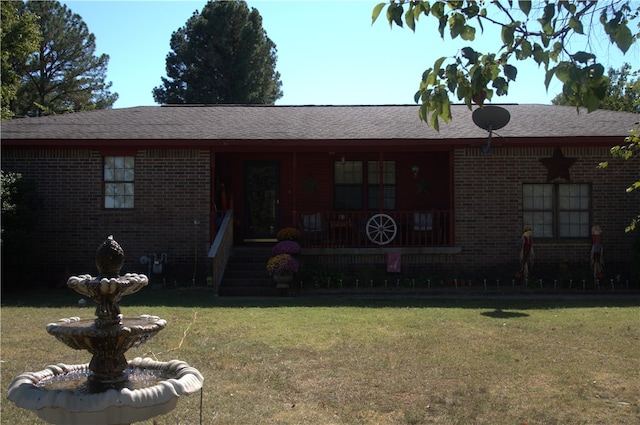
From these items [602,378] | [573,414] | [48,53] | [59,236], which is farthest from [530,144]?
[48,53]

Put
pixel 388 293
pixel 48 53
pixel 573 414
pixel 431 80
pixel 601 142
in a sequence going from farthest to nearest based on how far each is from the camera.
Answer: pixel 48 53 < pixel 601 142 < pixel 388 293 < pixel 573 414 < pixel 431 80

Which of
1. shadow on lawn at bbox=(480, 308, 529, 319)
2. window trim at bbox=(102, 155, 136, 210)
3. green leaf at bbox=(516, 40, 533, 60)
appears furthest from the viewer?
window trim at bbox=(102, 155, 136, 210)

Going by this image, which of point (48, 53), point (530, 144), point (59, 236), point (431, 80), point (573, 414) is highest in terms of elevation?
point (48, 53)

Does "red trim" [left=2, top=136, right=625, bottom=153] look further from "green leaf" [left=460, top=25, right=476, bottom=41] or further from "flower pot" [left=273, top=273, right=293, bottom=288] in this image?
"green leaf" [left=460, top=25, right=476, bottom=41]

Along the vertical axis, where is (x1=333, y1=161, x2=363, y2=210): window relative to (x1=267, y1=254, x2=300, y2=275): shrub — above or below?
above

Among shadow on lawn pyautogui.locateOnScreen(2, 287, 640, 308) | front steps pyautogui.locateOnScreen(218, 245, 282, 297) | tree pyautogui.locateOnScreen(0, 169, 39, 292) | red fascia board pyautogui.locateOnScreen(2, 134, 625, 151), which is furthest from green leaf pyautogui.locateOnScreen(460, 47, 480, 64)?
tree pyautogui.locateOnScreen(0, 169, 39, 292)

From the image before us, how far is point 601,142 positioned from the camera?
1409 centimetres

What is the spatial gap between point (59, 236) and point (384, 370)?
33.6ft

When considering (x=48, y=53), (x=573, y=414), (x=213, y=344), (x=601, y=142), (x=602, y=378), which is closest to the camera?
(x=573, y=414)

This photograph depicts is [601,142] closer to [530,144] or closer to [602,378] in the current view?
[530,144]

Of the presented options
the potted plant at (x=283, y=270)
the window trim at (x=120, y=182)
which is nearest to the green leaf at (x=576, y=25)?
the potted plant at (x=283, y=270)

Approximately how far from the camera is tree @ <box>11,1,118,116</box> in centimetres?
3684

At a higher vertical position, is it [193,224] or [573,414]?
[193,224]

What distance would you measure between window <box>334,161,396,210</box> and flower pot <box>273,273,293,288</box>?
410 cm
